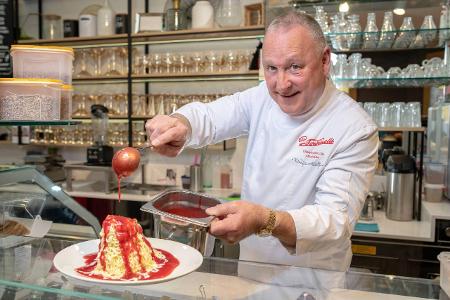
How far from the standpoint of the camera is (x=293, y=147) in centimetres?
181

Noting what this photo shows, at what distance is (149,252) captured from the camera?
1259 millimetres

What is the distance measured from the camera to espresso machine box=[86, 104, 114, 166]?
4.11m

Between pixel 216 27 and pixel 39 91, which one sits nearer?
pixel 39 91

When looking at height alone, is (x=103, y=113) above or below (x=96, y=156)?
above

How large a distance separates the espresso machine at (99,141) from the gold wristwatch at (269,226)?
9.93 ft

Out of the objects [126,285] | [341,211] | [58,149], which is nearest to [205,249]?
[126,285]

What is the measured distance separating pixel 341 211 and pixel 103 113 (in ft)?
10.4

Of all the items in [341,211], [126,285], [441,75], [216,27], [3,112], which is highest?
[216,27]

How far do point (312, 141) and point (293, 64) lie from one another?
0.33 m

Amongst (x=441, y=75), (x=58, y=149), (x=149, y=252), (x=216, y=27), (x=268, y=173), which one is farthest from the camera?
(x=58, y=149)

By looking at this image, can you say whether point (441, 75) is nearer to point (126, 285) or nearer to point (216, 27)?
point (216, 27)

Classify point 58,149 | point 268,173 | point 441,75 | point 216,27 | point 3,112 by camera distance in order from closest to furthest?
point 3,112, point 268,173, point 441,75, point 216,27, point 58,149

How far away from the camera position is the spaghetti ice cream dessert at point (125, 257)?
114 centimetres

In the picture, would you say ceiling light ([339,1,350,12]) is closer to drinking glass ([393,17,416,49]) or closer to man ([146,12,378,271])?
drinking glass ([393,17,416,49])
